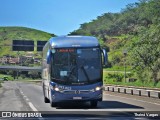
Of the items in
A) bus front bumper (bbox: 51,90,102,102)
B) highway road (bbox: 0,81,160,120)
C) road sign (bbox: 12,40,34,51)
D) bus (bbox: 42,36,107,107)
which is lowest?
highway road (bbox: 0,81,160,120)

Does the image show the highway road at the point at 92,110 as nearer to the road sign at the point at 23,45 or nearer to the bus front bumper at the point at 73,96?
the bus front bumper at the point at 73,96

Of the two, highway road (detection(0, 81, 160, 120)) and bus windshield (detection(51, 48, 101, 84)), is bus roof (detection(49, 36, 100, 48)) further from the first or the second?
highway road (detection(0, 81, 160, 120))

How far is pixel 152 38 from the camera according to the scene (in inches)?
3031

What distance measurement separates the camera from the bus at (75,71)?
864 inches

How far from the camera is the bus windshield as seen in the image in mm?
21984

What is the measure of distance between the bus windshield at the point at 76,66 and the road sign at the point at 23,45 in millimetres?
56125

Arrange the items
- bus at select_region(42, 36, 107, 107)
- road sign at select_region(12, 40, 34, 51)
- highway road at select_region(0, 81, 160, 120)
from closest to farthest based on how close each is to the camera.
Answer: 1. highway road at select_region(0, 81, 160, 120)
2. bus at select_region(42, 36, 107, 107)
3. road sign at select_region(12, 40, 34, 51)

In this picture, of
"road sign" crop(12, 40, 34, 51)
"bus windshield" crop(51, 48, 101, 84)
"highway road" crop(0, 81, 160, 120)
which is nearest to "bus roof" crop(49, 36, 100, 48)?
"bus windshield" crop(51, 48, 101, 84)

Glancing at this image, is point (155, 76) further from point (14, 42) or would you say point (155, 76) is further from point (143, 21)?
point (143, 21)

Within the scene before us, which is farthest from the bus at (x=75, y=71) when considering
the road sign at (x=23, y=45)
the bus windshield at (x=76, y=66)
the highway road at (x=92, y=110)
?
the road sign at (x=23, y=45)

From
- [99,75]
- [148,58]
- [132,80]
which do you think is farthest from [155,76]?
[99,75]

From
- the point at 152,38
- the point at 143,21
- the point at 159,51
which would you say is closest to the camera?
the point at 159,51

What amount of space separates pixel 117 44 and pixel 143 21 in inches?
656

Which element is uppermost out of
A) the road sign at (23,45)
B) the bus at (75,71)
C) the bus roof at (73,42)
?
the road sign at (23,45)
